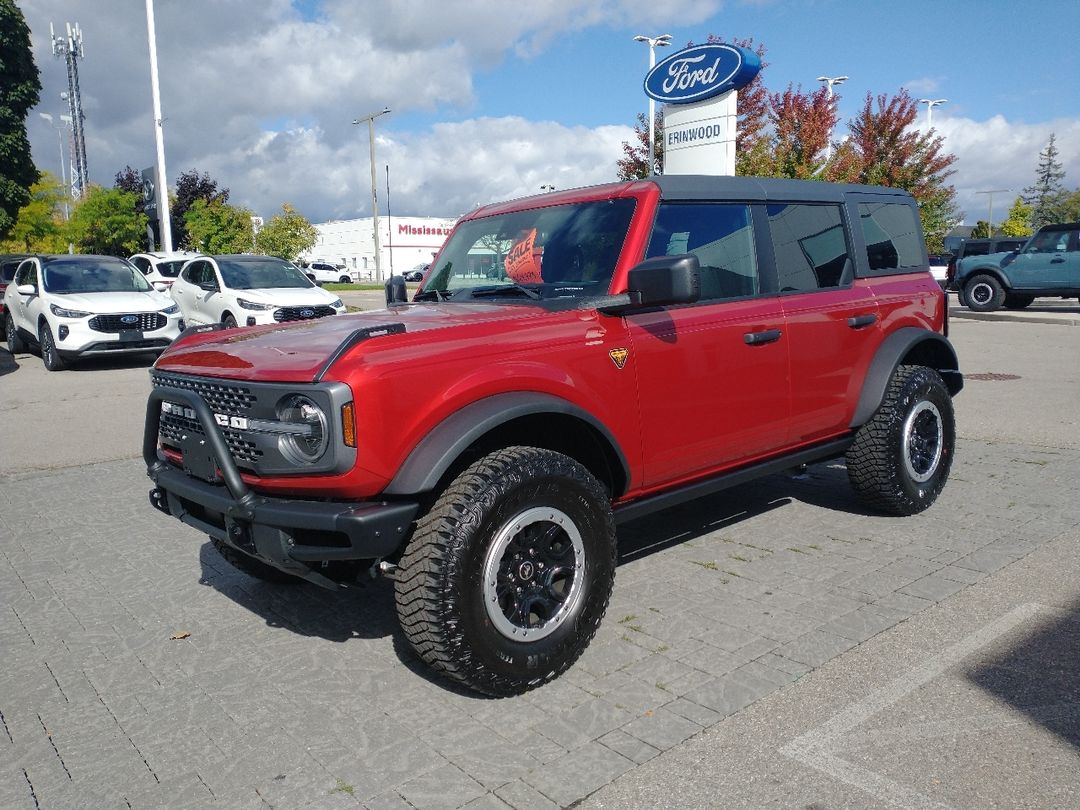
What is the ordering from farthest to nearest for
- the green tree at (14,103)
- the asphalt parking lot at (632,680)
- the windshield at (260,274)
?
the green tree at (14,103) < the windshield at (260,274) < the asphalt parking lot at (632,680)

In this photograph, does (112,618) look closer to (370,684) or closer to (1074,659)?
(370,684)

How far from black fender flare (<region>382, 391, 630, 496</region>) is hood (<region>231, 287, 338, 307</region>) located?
11.4 m

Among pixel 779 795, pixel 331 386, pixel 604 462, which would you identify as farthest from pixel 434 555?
pixel 779 795

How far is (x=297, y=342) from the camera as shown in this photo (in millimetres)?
3387

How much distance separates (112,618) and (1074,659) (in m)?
4.22

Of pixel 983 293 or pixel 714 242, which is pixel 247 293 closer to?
pixel 714 242

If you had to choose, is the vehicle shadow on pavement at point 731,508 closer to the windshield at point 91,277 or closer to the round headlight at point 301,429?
the round headlight at point 301,429

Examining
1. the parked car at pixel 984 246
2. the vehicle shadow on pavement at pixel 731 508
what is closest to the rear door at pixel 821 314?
the vehicle shadow on pavement at pixel 731 508

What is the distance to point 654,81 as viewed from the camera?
1516 cm

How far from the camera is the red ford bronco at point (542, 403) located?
300 cm

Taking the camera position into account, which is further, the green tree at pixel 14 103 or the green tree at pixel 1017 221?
the green tree at pixel 1017 221

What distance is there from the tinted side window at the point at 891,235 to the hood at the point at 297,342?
260cm

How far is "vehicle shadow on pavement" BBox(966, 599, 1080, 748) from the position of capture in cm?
299

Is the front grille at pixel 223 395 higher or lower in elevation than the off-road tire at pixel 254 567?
higher
